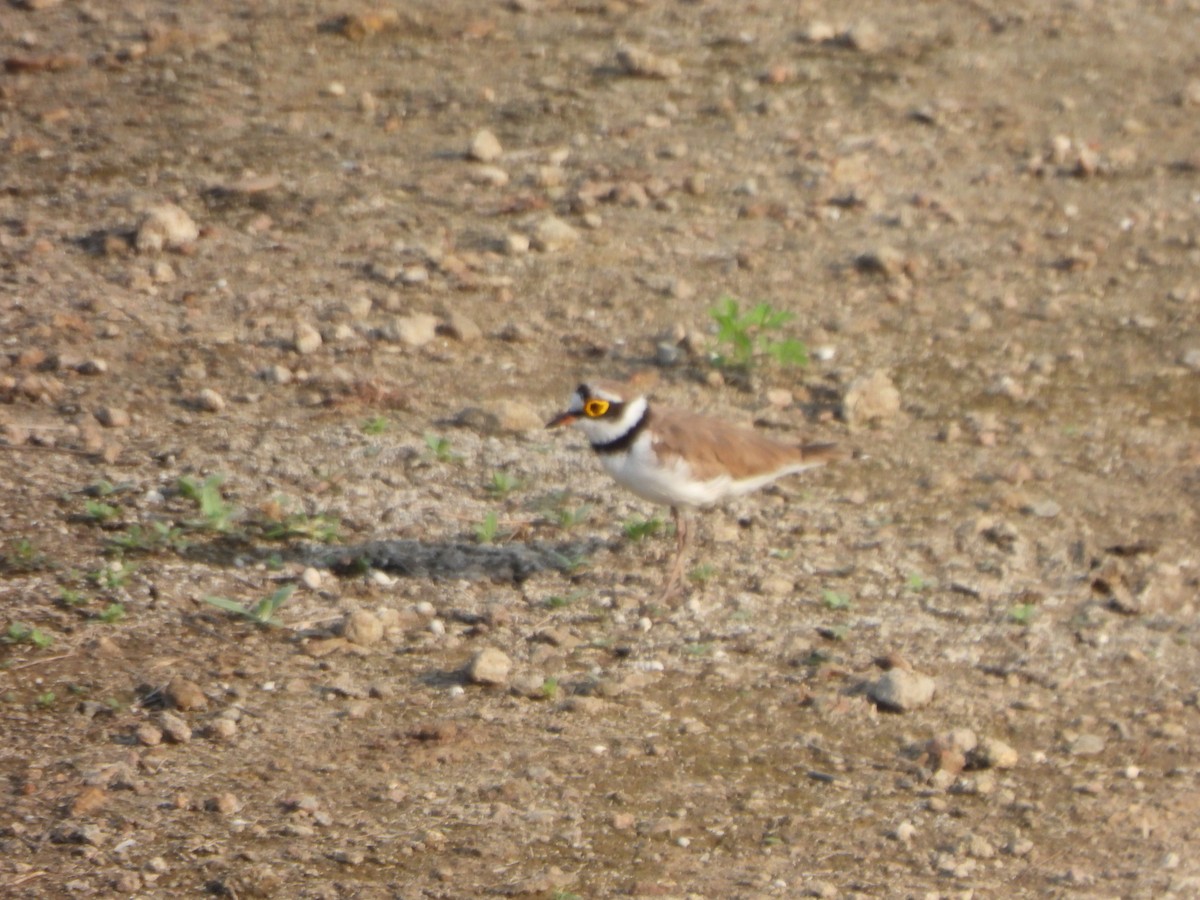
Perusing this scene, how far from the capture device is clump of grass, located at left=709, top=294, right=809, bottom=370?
25.3ft

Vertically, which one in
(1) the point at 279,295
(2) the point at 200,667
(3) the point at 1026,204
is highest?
(3) the point at 1026,204

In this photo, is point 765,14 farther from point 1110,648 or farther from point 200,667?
point 200,667

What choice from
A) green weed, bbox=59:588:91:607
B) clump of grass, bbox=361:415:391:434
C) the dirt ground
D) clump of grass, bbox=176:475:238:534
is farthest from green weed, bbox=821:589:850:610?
green weed, bbox=59:588:91:607

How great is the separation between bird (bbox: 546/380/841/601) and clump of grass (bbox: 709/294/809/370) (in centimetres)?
104

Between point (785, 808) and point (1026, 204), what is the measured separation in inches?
207

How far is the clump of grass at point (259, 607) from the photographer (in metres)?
5.91

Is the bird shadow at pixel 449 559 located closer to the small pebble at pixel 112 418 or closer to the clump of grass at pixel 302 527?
the clump of grass at pixel 302 527

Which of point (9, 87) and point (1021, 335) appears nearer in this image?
point (1021, 335)

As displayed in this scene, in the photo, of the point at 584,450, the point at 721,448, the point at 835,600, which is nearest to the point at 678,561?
the point at 721,448

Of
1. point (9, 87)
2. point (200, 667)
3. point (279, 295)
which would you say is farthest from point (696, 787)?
point (9, 87)

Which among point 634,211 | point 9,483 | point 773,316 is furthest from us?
point 634,211

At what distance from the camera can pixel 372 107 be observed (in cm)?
992

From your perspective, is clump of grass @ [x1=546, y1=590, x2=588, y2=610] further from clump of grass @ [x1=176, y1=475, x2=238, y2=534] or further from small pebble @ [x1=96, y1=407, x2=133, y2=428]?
small pebble @ [x1=96, y1=407, x2=133, y2=428]

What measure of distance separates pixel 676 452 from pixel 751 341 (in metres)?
1.61
